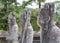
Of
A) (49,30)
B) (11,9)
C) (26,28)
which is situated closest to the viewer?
(49,30)

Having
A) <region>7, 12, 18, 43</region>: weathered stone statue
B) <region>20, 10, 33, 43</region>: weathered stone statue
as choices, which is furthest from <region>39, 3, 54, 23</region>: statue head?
<region>7, 12, 18, 43</region>: weathered stone statue

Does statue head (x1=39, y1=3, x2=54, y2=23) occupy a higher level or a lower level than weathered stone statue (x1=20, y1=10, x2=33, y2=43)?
higher

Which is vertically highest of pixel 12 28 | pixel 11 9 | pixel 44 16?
pixel 44 16

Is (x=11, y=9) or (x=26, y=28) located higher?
(x=11, y=9)

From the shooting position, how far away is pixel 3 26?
26.7ft

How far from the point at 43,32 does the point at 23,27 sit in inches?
58.1

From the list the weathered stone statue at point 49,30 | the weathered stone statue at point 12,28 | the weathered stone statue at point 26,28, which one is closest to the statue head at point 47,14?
the weathered stone statue at point 49,30

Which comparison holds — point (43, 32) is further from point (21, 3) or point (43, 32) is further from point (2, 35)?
point (21, 3)

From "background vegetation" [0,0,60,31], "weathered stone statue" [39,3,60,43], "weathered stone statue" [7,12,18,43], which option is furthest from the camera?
"background vegetation" [0,0,60,31]

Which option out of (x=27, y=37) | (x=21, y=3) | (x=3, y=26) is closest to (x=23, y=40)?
(x=27, y=37)

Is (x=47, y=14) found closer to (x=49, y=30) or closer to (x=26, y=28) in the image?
(x=49, y=30)

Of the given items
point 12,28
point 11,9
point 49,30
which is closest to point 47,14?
point 49,30

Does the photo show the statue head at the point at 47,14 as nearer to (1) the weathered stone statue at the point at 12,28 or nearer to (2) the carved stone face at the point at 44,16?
(2) the carved stone face at the point at 44,16

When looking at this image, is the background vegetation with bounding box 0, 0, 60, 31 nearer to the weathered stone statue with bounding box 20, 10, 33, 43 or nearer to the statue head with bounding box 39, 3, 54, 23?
the weathered stone statue with bounding box 20, 10, 33, 43
